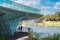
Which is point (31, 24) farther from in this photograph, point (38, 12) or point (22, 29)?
point (22, 29)

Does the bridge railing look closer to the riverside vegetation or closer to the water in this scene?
the riverside vegetation

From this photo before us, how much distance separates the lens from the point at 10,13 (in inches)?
319

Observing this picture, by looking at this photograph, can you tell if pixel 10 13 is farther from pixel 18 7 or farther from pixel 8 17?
pixel 8 17

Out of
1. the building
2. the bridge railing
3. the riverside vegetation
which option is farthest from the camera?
the riverside vegetation

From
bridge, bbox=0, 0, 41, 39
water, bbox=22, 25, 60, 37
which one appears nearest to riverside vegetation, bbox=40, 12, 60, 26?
water, bbox=22, 25, 60, 37

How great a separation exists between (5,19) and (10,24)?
0.58m

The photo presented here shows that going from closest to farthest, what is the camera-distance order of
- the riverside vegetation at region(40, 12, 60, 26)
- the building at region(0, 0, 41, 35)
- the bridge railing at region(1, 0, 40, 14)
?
the building at region(0, 0, 41, 35)
the bridge railing at region(1, 0, 40, 14)
the riverside vegetation at region(40, 12, 60, 26)

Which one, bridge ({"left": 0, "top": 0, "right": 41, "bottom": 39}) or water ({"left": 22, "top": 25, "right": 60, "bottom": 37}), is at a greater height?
bridge ({"left": 0, "top": 0, "right": 41, "bottom": 39})

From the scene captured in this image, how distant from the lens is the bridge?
7.58 meters

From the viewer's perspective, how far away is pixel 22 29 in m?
10.5

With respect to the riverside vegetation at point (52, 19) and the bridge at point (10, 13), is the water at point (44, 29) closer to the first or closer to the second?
the riverside vegetation at point (52, 19)

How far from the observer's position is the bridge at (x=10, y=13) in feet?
24.9

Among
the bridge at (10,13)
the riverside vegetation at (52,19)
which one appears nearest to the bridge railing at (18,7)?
the bridge at (10,13)

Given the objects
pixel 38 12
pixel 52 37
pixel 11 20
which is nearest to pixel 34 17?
pixel 38 12
